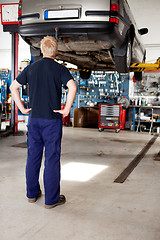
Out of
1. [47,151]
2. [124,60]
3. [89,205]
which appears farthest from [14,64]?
[89,205]

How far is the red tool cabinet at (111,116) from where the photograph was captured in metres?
8.16

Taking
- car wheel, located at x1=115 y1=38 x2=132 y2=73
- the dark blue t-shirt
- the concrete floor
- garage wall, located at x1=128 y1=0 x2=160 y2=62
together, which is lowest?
the concrete floor

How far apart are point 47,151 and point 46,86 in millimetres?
561

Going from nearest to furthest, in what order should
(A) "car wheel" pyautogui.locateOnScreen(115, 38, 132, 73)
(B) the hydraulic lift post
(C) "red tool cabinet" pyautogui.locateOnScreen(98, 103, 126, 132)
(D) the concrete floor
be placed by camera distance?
(D) the concrete floor
(A) "car wheel" pyautogui.locateOnScreen(115, 38, 132, 73)
(B) the hydraulic lift post
(C) "red tool cabinet" pyautogui.locateOnScreen(98, 103, 126, 132)

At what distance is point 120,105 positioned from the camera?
813 centimetres

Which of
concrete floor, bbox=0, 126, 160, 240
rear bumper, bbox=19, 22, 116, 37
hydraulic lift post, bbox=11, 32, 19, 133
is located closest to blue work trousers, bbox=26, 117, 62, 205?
concrete floor, bbox=0, 126, 160, 240

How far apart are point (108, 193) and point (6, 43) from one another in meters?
10.6

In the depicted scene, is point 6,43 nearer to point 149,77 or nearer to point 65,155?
point 149,77

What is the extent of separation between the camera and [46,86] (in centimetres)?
231

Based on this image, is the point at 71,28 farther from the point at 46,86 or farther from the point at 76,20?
the point at 46,86

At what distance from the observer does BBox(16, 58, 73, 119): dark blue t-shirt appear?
2.30m

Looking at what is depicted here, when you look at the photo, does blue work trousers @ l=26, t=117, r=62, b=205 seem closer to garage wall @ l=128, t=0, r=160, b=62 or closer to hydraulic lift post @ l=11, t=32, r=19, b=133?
hydraulic lift post @ l=11, t=32, r=19, b=133

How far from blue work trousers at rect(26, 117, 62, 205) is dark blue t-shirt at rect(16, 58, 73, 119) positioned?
0.08m

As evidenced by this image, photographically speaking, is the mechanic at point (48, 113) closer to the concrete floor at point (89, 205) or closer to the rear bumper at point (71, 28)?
the concrete floor at point (89, 205)
